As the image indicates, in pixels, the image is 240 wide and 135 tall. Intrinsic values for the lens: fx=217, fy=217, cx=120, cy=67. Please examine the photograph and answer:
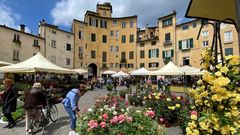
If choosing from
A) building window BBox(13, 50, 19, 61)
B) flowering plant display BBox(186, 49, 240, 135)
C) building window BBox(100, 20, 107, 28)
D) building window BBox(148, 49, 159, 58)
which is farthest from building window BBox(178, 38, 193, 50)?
flowering plant display BBox(186, 49, 240, 135)

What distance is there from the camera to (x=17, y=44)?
34.7 m

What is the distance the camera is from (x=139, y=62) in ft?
161

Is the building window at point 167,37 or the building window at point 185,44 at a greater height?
the building window at point 167,37

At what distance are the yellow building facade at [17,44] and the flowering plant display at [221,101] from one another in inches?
1368

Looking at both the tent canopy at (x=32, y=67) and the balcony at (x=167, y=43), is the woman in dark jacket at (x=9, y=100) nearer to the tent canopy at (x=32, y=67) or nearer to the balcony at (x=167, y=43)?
the tent canopy at (x=32, y=67)

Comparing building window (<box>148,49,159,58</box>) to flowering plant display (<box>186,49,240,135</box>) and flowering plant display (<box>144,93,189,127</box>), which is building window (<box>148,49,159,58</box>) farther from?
flowering plant display (<box>186,49,240,135</box>)

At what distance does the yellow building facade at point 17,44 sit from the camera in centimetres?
3212

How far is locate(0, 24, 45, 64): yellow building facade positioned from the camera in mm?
32125

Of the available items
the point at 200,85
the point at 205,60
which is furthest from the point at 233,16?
the point at 200,85

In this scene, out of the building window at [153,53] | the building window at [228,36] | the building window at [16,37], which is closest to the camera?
the building window at [228,36]

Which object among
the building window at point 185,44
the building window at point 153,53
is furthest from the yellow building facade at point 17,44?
the building window at point 185,44

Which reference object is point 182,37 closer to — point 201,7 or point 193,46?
point 193,46

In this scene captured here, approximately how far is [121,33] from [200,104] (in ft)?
164

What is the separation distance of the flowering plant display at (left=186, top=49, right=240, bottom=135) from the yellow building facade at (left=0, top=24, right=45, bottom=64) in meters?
34.7
